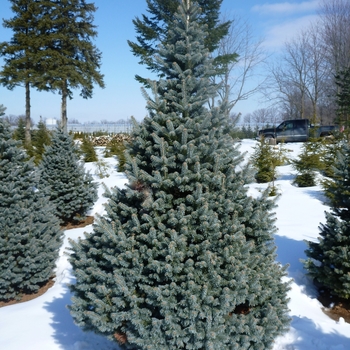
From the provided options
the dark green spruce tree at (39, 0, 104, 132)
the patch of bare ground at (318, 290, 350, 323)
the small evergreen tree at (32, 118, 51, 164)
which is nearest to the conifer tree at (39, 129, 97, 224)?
the patch of bare ground at (318, 290, 350, 323)

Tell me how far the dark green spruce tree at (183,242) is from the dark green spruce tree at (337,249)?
1783mm

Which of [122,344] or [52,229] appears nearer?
[122,344]

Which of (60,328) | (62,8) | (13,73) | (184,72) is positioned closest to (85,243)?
(60,328)

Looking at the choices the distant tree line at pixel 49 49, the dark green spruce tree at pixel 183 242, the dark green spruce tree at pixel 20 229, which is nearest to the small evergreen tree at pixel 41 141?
the distant tree line at pixel 49 49

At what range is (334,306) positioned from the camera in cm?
472

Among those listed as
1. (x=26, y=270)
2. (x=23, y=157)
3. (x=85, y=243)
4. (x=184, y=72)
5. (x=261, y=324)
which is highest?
(x=184, y=72)

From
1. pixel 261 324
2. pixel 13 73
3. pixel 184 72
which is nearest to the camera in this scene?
pixel 261 324

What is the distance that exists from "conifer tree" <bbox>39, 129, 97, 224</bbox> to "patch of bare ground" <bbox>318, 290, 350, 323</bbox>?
5.92m

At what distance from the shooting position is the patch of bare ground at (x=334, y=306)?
4.50 m

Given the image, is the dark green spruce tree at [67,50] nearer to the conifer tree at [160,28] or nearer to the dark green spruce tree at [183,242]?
the conifer tree at [160,28]

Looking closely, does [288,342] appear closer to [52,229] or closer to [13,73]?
[52,229]

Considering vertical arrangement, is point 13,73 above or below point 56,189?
above

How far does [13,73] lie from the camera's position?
68.9 ft

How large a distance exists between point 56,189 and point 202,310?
21.4ft
